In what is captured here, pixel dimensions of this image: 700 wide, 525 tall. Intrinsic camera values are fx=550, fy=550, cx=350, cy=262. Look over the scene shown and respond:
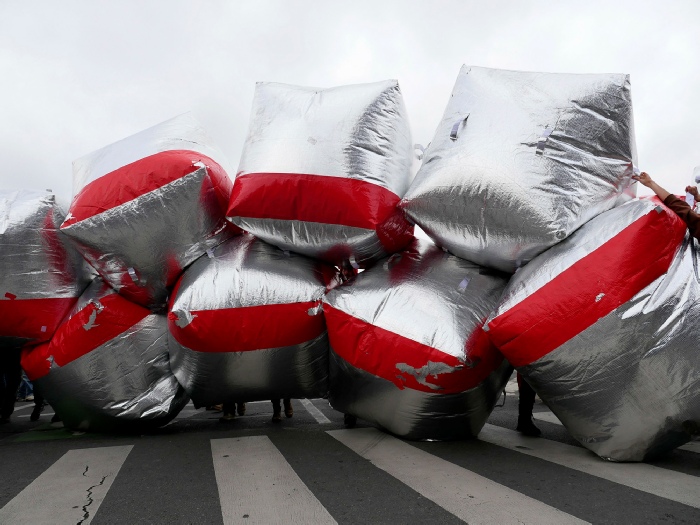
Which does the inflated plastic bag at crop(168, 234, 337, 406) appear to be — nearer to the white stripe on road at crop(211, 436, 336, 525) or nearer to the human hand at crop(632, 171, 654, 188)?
the white stripe on road at crop(211, 436, 336, 525)

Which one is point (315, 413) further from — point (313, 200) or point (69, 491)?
point (69, 491)

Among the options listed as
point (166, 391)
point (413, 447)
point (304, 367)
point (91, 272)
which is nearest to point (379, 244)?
point (304, 367)

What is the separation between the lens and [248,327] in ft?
11.6

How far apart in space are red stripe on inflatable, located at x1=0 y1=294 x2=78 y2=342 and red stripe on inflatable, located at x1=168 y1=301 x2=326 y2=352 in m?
1.31

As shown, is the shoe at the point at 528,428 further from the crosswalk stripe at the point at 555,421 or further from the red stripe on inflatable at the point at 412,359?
the red stripe on inflatable at the point at 412,359

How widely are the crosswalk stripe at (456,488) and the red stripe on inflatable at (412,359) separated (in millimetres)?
424

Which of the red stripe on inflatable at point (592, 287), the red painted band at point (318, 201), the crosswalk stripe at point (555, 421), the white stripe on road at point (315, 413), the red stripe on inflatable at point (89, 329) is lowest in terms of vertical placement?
the white stripe on road at point (315, 413)

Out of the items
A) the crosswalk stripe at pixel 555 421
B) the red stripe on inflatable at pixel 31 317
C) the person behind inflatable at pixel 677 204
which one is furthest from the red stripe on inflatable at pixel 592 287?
the red stripe on inflatable at pixel 31 317

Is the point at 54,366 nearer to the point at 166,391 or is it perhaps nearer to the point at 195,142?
the point at 166,391

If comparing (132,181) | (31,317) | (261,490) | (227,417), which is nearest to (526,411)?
(261,490)

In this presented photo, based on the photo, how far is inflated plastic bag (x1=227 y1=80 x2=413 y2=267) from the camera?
11.4 feet

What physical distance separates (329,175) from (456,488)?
195 cm

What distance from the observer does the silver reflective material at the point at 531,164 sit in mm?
2973

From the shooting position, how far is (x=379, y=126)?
3.64 m
